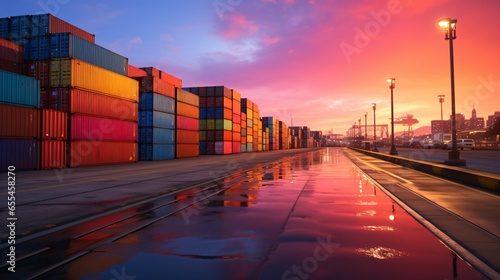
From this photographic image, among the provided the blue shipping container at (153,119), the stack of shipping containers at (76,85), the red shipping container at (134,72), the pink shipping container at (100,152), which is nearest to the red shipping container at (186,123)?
the blue shipping container at (153,119)

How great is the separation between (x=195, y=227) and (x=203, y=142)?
63764 mm

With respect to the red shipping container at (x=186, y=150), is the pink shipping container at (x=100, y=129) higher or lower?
higher

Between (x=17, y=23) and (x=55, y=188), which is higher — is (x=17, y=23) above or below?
above

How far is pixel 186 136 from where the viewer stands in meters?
54.7

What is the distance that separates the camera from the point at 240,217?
9188mm

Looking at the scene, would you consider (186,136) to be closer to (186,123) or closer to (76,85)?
(186,123)

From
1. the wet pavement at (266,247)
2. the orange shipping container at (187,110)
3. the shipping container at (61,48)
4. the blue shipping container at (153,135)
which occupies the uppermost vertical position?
the shipping container at (61,48)

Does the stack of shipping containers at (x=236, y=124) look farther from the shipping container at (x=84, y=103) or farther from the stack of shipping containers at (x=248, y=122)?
the shipping container at (x=84, y=103)

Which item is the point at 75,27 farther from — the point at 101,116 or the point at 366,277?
the point at 366,277

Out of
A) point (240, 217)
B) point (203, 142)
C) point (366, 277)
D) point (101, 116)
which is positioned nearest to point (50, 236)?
point (240, 217)

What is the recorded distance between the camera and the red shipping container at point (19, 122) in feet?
77.8

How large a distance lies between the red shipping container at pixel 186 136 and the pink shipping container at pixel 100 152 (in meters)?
13.0

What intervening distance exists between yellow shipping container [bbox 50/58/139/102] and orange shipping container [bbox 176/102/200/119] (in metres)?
15.0

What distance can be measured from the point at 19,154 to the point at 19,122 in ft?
7.44
